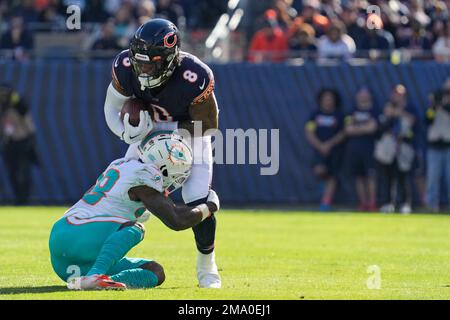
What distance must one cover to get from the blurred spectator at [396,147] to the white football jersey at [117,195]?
10.7 meters

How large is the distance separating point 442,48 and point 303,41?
2.38m

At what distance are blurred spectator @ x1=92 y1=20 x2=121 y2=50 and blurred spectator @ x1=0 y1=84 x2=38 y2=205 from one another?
1.70 meters

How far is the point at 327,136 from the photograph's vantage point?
18.4 meters

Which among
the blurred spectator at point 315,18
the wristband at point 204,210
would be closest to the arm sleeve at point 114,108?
the wristband at point 204,210

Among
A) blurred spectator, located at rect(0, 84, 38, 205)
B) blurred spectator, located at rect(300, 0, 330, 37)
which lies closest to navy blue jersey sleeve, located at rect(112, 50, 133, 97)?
blurred spectator, located at rect(0, 84, 38, 205)

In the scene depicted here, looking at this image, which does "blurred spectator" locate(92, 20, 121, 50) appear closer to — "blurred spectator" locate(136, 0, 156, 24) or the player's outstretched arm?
"blurred spectator" locate(136, 0, 156, 24)

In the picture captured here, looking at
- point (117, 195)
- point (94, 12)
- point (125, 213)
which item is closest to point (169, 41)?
point (117, 195)

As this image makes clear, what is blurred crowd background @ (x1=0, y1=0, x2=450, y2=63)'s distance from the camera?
18.4 m

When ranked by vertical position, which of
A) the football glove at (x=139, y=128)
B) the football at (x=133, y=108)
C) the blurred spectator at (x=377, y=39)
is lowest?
the football glove at (x=139, y=128)

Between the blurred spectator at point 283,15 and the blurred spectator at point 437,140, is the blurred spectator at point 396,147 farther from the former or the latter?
the blurred spectator at point 283,15

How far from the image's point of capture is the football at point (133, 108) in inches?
309

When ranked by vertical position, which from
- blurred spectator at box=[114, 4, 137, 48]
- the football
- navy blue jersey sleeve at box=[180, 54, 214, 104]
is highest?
blurred spectator at box=[114, 4, 137, 48]
